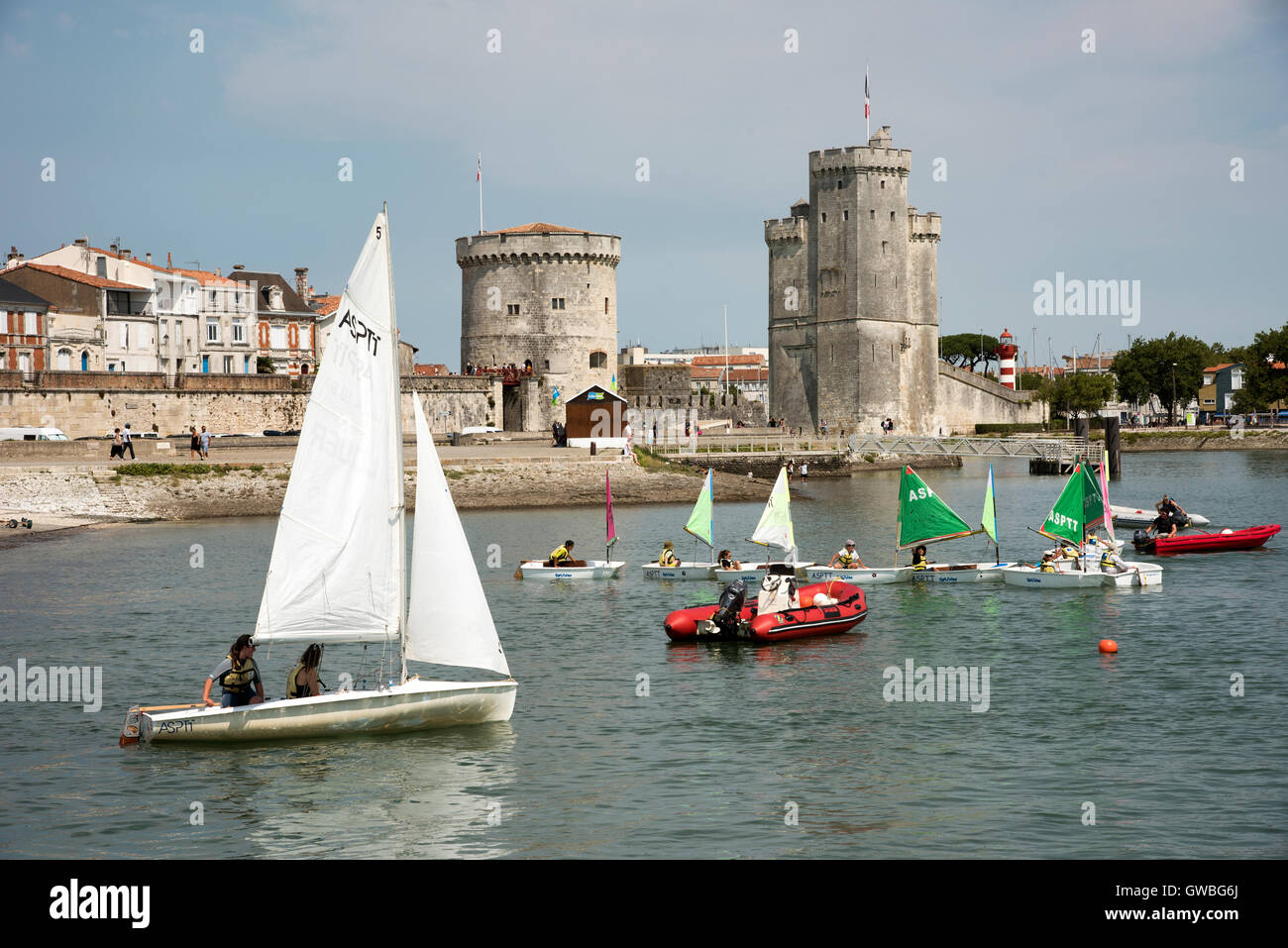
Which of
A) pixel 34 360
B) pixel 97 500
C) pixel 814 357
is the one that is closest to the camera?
pixel 97 500

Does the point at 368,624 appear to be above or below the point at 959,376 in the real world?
below

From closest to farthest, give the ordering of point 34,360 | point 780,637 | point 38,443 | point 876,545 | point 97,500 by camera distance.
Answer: point 780,637 → point 876,545 → point 97,500 → point 38,443 → point 34,360

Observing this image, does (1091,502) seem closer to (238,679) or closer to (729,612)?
(729,612)

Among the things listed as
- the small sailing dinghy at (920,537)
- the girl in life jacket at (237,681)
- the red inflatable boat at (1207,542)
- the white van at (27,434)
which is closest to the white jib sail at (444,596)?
the girl in life jacket at (237,681)

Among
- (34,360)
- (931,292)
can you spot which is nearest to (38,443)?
(34,360)

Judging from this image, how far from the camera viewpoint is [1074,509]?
A: 3334 centimetres

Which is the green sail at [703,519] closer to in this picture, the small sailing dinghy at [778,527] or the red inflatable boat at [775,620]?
the small sailing dinghy at [778,527]

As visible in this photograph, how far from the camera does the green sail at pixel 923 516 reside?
3344cm

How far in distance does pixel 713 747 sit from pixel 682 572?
1784 centimetres

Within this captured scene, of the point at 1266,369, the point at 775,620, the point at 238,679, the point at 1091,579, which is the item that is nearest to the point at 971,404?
the point at 1266,369

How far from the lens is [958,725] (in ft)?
63.8

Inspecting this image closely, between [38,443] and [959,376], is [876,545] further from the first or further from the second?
[959,376]
